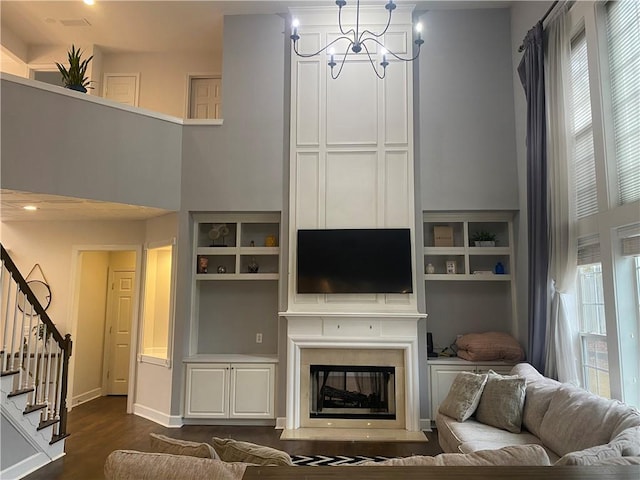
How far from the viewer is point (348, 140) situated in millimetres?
5367

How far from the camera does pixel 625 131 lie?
330 cm

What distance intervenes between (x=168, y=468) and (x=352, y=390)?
12.6 feet

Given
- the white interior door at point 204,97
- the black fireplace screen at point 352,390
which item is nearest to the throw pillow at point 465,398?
the black fireplace screen at point 352,390

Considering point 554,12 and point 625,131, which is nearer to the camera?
point 625,131

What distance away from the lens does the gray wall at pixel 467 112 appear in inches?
208

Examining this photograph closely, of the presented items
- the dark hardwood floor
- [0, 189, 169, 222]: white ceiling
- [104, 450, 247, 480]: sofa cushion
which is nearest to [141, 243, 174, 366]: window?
[0, 189, 169, 222]: white ceiling

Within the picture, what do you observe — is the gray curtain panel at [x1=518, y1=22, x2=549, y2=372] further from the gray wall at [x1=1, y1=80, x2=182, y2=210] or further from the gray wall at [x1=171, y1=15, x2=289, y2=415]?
the gray wall at [x1=1, y1=80, x2=182, y2=210]

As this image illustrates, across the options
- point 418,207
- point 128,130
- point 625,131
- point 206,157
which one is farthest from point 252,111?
point 625,131

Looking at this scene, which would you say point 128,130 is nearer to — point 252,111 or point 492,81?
point 252,111

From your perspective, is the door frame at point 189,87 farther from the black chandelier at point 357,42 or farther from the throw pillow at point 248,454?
the throw pillow at point 248,454

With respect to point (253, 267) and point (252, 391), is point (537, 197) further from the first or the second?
point (252, 391)

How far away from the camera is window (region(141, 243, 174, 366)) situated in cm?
572

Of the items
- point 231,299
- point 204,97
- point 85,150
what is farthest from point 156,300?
point 204,97

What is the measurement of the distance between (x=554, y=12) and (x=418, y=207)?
241cm
